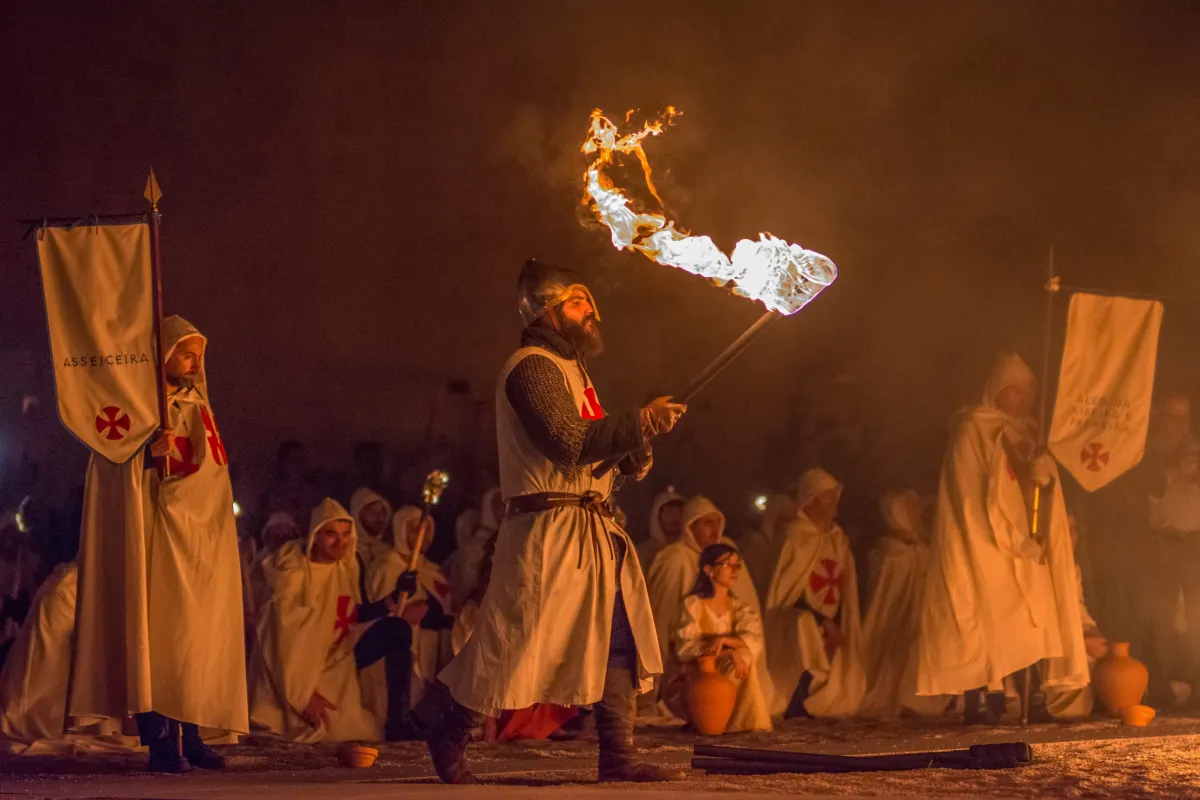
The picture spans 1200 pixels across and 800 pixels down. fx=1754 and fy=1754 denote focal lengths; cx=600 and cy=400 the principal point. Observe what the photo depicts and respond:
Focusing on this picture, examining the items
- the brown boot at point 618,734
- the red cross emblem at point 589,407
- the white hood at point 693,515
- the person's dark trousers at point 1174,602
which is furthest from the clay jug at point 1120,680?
the red cross emblem at point 589,407

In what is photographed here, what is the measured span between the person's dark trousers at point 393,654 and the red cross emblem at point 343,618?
10cm

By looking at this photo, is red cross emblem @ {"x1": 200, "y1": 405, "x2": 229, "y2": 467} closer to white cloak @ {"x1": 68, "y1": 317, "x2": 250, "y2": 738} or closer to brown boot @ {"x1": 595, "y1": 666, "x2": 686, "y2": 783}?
white cloak @ {"x1": 68, "y1": 317, "x2": 250, "y2": 738}

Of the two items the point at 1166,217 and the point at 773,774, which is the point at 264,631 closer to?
the point at 773,774

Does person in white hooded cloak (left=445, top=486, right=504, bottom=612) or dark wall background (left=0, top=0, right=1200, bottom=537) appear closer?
person in white hooded cloak (left=445, top=486, right=504, bottom=612)

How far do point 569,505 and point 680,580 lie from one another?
4.19 meters

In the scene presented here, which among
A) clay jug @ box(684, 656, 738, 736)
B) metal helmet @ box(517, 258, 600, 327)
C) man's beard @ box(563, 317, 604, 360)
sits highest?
metal helmet @ box(517, 258, 600, 327)

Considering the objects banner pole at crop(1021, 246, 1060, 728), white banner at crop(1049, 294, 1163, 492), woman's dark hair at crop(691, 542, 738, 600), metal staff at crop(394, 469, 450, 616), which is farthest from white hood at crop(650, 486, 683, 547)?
white banner at crop(1049, 294, 1163, 492)

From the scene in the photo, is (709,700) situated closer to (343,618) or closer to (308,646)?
(343,618)

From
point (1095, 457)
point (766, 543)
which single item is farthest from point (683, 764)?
point (766, 543)

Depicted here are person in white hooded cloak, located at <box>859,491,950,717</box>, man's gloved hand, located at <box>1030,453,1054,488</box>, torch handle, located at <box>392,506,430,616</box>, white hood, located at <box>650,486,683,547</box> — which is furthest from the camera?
white hood, located at <box>650,486,683,547</box>

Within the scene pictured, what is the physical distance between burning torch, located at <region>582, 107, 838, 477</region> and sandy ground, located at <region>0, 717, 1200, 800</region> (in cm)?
132

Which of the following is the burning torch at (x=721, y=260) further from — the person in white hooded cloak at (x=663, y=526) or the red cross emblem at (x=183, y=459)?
the person in white hooded cloak at (x=663, y=526)

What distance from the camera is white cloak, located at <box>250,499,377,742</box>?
9633 millimetres

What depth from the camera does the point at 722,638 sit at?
384 inches
